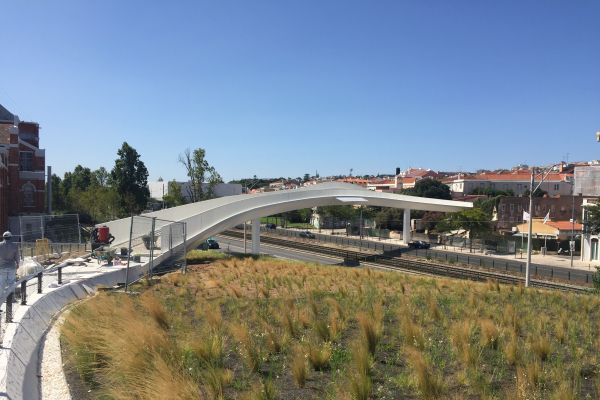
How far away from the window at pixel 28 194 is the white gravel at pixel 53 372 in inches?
1442

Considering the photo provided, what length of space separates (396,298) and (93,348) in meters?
7.65

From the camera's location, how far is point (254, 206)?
107ft

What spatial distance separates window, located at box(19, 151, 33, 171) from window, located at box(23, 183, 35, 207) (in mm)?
1750

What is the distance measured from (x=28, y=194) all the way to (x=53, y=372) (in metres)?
38.6

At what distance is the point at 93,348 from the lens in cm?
651

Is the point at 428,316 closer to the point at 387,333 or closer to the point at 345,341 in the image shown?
the point at 387,333

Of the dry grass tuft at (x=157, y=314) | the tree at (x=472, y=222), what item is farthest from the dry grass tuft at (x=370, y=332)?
the tree at (x=472, y=222)

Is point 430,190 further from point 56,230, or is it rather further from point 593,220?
point 56,230

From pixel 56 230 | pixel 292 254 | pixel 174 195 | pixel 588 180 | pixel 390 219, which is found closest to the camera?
pixel 56 230

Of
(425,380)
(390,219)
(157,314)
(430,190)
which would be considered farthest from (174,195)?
(425,380)

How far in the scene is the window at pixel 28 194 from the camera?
3922 cm

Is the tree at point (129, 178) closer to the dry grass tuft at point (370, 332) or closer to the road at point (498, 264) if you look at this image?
the road at point (498, 264)

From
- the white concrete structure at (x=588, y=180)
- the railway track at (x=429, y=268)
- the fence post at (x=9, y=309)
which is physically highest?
the white concrete structure at (x=588, y=180)

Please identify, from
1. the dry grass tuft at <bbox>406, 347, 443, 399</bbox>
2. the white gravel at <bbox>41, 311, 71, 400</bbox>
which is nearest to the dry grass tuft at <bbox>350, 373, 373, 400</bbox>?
the dry grass tuft at <bbox>406, 347, 443, 399</bbox>
